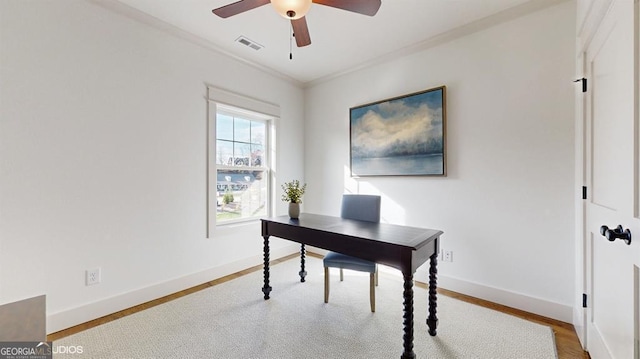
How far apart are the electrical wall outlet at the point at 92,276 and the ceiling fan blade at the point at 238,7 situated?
2.20m

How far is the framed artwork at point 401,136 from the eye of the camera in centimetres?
274

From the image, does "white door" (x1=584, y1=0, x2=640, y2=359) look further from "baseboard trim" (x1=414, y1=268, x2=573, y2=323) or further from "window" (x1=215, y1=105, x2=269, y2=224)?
"window" (x1=215, y1=105, x2=269, y2=224)

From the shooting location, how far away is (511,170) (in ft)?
7.71

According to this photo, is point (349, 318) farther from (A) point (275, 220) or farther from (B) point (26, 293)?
Result: (B) point (26, 293)

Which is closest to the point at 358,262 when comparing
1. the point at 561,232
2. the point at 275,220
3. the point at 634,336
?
the point at 275,220

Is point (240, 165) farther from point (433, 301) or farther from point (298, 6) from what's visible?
point (433, 301)

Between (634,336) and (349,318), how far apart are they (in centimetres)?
156

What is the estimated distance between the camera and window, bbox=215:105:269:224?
3.17m

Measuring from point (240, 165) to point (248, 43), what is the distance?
141 cm

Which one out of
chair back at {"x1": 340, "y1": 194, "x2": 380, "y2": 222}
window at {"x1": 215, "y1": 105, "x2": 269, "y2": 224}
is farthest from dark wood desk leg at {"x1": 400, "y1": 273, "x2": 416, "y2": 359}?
window at {"x1": 215, "y1": 105, "x2": 269, "y2": 224}

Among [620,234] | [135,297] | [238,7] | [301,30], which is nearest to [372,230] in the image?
[620,234]

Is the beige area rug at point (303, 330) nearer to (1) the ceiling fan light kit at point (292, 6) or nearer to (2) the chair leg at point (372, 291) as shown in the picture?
(2) the chair leg at point (372, 291)

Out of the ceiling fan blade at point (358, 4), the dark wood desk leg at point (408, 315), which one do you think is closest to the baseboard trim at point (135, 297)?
the dark wood desk leg at point (408, 315)

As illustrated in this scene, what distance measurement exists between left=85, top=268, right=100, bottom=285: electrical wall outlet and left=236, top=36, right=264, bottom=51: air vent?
2.50 m
